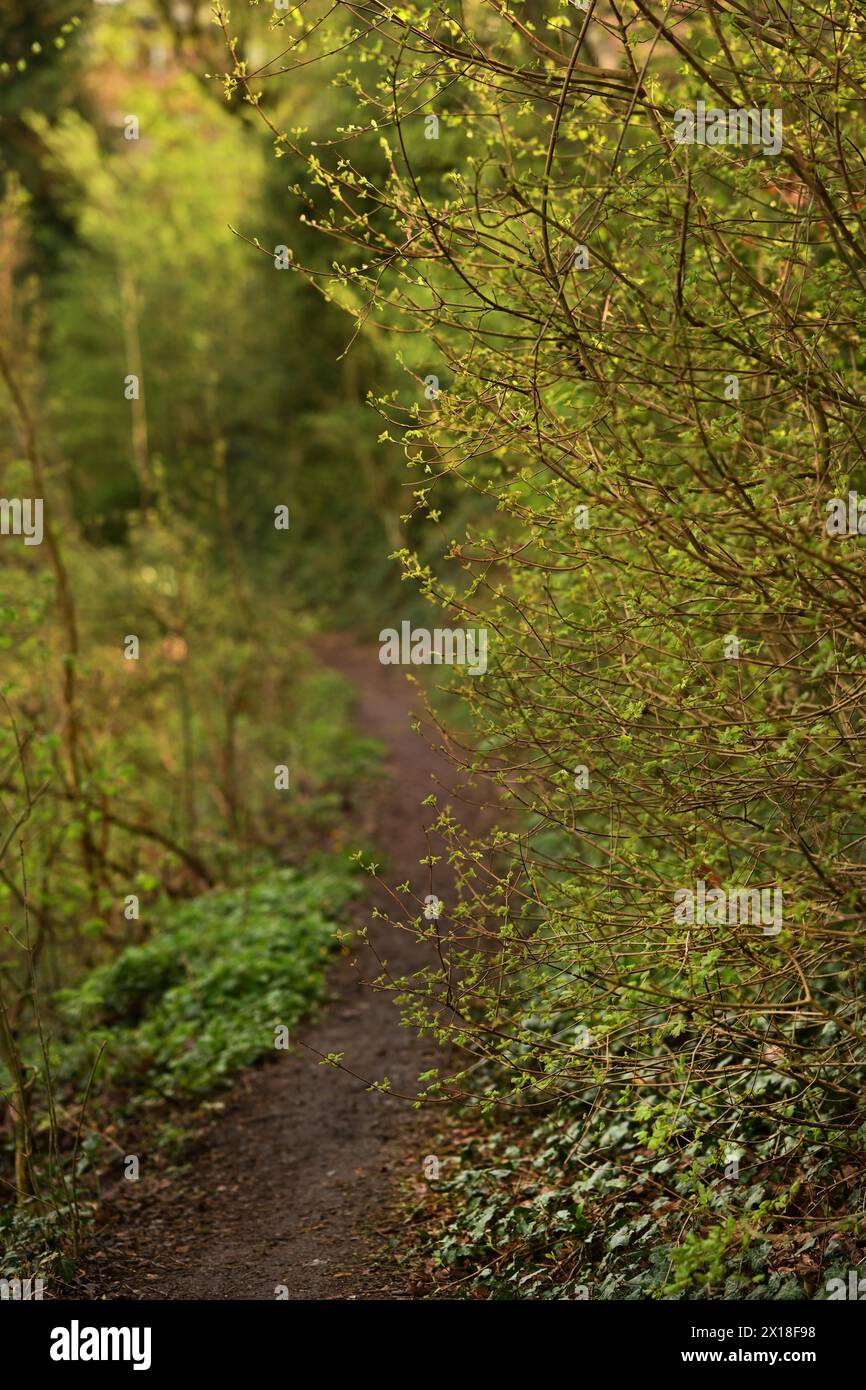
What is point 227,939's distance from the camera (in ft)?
29.5

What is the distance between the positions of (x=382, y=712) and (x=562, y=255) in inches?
572

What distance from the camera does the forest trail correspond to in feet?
16.9

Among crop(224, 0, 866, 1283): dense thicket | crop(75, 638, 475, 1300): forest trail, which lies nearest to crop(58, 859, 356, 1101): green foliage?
crop(75, 638, 475, 1300): forest trail

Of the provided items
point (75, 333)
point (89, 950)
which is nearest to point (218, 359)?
point (75, 333)

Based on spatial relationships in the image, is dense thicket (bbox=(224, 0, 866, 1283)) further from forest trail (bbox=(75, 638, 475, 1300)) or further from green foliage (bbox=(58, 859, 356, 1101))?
green foliage (bbox=(58, 859, 356, 1101))

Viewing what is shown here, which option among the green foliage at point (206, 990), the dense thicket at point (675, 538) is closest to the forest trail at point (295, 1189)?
Answer: the green foliage at point (206, 990)

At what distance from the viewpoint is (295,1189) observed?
6133 mm

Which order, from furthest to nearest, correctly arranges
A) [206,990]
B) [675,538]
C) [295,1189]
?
[206,990] < [295,1189] < [675,538]

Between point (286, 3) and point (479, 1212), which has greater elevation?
point (286, 3)

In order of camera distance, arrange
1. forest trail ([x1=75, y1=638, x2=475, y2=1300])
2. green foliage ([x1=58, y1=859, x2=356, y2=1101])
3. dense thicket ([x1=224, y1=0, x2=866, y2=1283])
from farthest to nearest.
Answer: green foliage ([x1=58, y1=859, x2=356, y2=1101]) → forest trail ([x1=75, y1=638, x2=475, y2=1300]) → dense thicket ([x1=224, y1=0, x2=866, y2=1283])

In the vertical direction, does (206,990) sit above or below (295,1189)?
above

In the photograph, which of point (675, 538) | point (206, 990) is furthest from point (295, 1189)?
point (675, 538)

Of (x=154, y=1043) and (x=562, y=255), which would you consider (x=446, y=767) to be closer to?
(x=154, y=1043)

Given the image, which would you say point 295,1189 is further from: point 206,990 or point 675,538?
point 675,538
